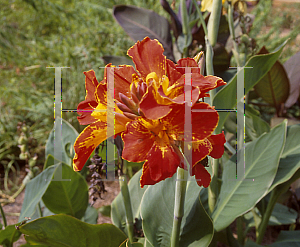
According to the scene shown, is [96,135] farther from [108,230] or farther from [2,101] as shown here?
[2,101]

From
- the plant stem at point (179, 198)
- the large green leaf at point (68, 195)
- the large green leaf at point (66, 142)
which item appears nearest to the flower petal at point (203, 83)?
the plant stem at point (179, 198)

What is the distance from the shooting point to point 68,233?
52 centimetres

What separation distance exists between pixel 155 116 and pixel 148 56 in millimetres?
126

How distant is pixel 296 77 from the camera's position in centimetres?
111

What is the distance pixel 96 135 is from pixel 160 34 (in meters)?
0.91

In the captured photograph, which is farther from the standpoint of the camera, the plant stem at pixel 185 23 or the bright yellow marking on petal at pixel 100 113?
the plant stem at pixel 185 23

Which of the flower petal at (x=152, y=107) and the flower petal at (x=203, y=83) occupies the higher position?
the flower petal at (x=203, y=83)

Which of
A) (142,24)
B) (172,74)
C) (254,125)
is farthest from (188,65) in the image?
(142,24)

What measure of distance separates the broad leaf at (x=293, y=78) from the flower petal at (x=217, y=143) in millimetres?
914

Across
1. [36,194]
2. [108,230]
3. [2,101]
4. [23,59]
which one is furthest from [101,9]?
[108,230]

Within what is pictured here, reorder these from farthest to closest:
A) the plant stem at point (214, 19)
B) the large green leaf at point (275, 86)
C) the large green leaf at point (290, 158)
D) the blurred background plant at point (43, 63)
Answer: the blurred background plant at point (43, 63) < the large green leaf at point (275, 86) < the large green leaf at point (290, 158) < the plant stem at point (214, 19)

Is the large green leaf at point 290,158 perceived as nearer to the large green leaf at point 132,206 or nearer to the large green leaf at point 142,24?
the large green leaf at point 132,206

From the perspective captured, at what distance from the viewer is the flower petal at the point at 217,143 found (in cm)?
37

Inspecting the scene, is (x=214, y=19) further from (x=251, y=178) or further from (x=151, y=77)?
(x=251, y=178)
